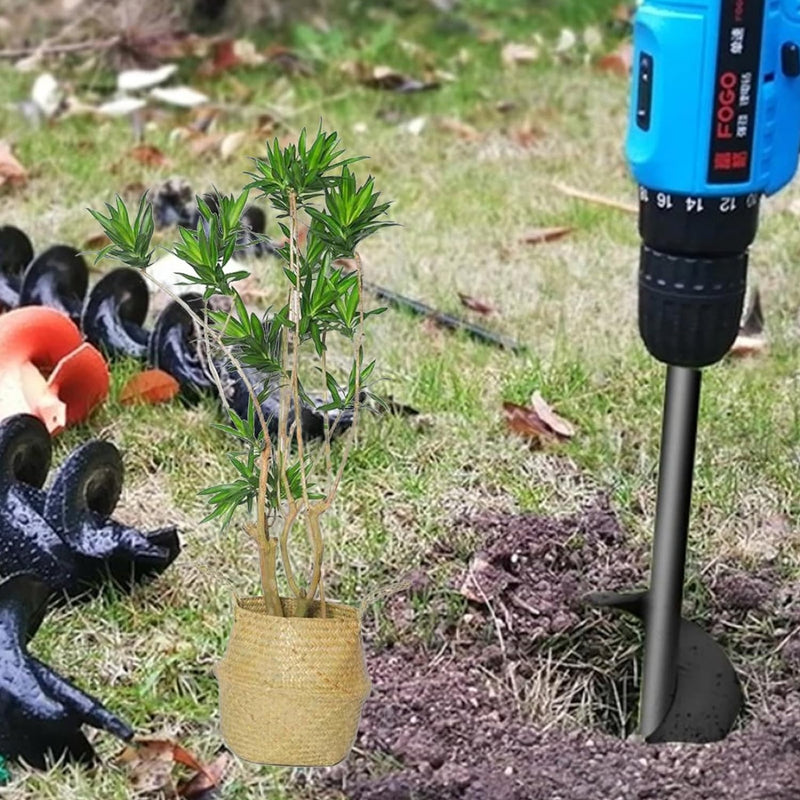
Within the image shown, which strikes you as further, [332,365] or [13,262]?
[13,262]

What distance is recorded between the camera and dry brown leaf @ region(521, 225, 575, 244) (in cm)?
412

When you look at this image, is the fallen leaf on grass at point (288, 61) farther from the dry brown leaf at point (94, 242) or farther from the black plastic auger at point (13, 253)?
the black plastic auger at point (13, 253)

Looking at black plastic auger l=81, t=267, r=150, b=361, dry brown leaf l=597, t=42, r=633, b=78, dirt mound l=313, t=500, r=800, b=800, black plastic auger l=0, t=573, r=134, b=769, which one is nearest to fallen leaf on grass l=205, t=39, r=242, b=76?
dry brown leaf l=597, t=42, r=633, b=78

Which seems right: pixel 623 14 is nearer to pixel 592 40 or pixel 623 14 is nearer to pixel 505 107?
pixel 592 40

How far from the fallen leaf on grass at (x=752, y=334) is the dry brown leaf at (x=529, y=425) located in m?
0.57

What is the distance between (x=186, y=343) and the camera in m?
3.16

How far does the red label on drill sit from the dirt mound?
0.77 metres

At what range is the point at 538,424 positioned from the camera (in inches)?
116

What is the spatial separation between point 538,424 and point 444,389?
238 millimetres

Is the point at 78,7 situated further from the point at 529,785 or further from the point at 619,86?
the point at 529,785

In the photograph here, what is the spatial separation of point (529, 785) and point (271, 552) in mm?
474

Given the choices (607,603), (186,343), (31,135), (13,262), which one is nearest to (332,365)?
(186,343)

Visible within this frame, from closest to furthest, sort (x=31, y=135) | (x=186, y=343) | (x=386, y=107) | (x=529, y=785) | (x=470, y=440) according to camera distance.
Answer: (x=529, y=785)
(x=470, y=440)
(x=186, y=343)
(x=31, y=135)
(x=386, y=107)

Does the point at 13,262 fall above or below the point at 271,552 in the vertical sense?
below
